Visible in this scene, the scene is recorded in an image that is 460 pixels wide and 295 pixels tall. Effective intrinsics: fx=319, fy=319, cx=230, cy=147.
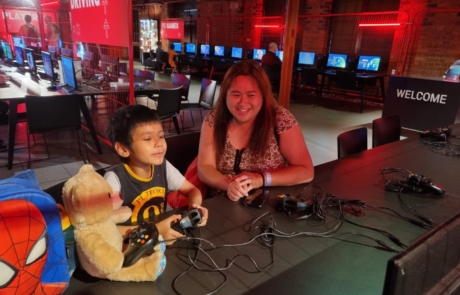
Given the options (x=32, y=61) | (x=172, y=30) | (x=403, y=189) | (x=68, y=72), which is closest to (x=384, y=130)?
(x=403, y=189)

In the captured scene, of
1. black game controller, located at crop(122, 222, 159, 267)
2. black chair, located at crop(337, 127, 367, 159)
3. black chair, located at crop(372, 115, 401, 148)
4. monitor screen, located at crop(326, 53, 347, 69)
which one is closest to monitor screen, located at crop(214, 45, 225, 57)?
monitor screen, located at crop(326, 53, 347, 69)

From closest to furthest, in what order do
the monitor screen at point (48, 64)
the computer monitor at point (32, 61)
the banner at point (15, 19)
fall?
the monitor screen at point (48, 64), the computer monitor at point (32, 61), the banner at point (15, 19)

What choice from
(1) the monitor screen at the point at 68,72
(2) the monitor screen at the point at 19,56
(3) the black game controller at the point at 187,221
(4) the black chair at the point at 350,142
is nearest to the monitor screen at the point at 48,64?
(1) the monitor screen at the point at 68,72

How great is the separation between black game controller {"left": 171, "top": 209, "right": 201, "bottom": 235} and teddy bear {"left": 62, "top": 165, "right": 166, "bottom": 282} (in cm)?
22

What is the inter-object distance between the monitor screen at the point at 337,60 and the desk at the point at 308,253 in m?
6.33

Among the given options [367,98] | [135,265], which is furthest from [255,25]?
[135,265]

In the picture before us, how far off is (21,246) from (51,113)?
9.57 ft

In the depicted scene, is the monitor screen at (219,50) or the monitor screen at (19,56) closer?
the monitor screen at (19,56)

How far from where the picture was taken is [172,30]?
12422mm

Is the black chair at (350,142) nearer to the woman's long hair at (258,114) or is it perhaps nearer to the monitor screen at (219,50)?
the woman's long hair at (258,114)

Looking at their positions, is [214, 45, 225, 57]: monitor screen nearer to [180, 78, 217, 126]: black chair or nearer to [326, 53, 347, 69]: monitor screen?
[326, 53, 347, 69]: monitor screen

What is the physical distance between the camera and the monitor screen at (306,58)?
7966 millimetres

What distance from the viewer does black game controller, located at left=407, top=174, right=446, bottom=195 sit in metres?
1.34

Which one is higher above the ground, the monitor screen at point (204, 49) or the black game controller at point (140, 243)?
the monitor screen at point (204, 49)
